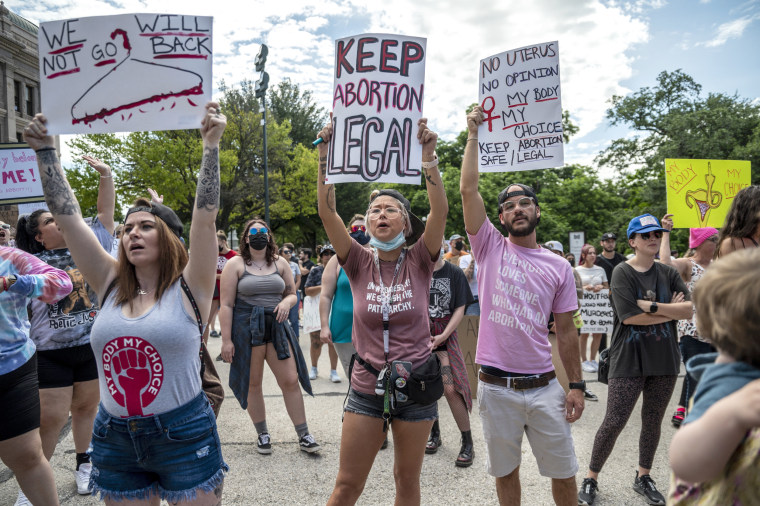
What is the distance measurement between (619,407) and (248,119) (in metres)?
32.0

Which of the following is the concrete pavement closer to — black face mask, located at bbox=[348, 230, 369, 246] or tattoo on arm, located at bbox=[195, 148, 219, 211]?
black face mask, located at bbox=[348, 230, 369, 246]

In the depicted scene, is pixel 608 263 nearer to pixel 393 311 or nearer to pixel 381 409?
pixel 393 311

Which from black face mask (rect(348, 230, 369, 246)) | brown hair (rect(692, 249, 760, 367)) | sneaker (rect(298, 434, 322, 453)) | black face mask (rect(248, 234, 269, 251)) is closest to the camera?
brown hair (rect(692, 249, 760, 367))

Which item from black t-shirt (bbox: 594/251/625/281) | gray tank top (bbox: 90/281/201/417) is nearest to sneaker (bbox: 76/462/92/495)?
gray tank top (bbox: 90/281/201/417)

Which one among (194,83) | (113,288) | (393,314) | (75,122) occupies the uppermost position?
(194,83)

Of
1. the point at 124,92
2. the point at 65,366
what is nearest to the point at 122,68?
the point at 124,92

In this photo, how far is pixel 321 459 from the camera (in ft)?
14.5

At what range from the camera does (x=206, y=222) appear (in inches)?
88.2

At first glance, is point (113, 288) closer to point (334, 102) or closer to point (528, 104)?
point (334, 102)

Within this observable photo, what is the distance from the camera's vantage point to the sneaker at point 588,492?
11.6ft

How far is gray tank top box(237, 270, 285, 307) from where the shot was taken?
4.76 metres

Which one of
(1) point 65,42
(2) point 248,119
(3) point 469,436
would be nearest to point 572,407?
(3) point 469,436

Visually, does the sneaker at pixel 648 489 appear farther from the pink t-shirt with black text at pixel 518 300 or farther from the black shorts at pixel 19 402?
the black shorts at pixel 19 402

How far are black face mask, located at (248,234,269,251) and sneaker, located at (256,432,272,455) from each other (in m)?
1.75
